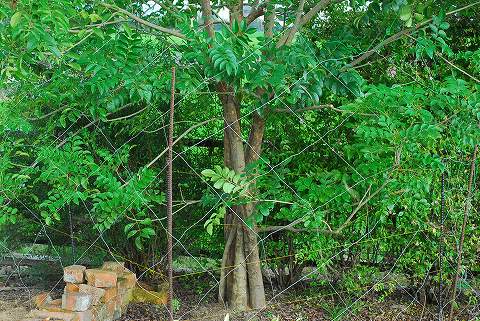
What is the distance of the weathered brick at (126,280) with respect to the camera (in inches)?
188

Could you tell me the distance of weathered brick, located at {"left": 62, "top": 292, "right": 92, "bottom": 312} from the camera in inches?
171

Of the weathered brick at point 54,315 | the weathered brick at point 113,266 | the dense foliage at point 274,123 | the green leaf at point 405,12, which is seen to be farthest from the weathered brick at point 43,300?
the green leaf at point 405,12

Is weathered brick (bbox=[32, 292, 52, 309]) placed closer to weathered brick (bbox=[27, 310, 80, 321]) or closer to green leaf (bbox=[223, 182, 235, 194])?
weathered brick (bbox=[27, 310, 80, 321])

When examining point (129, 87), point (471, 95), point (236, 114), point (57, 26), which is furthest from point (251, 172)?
point (57, 26)

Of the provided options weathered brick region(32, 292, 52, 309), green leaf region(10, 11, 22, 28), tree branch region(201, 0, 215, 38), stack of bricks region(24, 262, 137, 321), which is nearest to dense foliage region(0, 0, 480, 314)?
tree branch region(201, 0, 215, 38)

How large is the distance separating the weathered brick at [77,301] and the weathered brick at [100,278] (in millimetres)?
108

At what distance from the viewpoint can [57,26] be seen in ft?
10.6

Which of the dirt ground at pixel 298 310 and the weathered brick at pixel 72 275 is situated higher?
the weathered brick at pixel 72 275

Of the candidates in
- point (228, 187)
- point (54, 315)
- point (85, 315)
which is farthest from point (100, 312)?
point (228, 187)

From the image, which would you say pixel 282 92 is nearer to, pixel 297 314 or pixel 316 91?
pixel 316 91

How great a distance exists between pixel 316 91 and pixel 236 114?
734 millimetres

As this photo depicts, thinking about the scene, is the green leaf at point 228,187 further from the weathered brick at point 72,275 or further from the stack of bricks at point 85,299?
the weathered brick at point 72,275

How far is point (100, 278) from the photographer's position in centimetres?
449

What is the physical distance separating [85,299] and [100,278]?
18 cm
